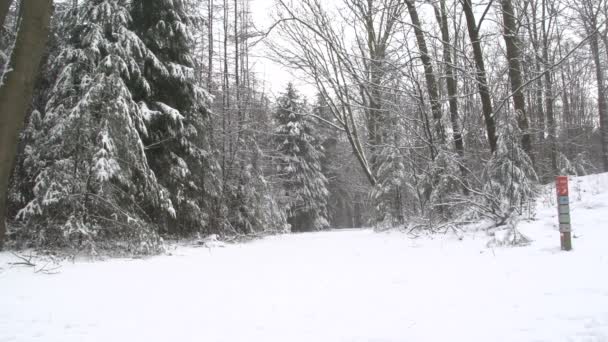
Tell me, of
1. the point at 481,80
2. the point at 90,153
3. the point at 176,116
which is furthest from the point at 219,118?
the point at 481,80

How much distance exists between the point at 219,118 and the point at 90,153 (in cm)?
719

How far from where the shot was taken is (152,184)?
28.8ft

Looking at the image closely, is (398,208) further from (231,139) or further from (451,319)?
(451,319)

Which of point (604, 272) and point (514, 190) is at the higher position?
point (514, 190)

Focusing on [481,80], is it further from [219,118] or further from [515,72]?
[219,118]

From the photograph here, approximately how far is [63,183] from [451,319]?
23.9 ft

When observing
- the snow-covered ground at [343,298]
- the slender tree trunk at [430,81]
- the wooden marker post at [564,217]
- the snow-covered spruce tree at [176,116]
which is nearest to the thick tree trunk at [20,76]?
the snow-covered ground at [343,298]

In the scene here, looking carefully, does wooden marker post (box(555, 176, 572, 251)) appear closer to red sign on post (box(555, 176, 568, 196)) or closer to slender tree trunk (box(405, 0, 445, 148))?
red sign on post (box(555, 176, 568, 196))

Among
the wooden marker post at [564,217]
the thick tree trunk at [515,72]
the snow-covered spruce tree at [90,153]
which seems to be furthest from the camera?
the thick tree trunk at [515,72]

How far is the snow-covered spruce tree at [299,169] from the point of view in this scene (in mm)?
24953

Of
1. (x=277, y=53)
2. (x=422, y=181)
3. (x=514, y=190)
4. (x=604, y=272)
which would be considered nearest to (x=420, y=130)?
(x=422, y=181)

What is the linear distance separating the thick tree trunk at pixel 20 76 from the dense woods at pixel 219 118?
2cm

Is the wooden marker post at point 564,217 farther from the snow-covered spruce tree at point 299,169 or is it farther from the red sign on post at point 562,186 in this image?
the snow-covered spruce tree at point 299,169

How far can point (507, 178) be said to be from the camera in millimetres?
7004
